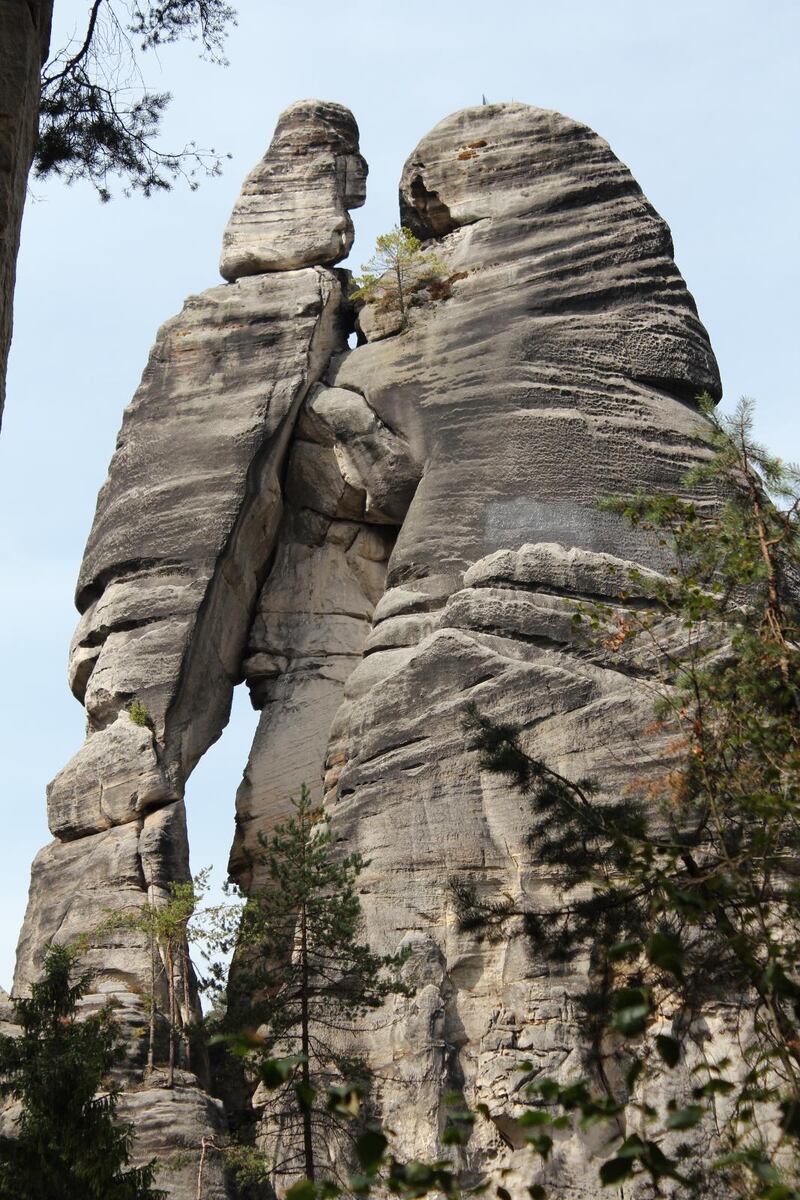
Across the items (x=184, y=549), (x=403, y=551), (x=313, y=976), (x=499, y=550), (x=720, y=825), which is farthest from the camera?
(x=184, y=549)

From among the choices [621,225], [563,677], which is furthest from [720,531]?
[621,225]

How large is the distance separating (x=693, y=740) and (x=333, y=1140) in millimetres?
9469

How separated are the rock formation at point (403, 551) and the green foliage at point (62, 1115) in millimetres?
2192

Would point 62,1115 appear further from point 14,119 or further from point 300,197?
point 300,197

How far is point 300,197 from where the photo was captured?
29891 mm

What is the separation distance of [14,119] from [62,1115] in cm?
1134

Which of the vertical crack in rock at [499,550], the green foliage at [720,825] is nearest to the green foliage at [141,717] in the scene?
the vertical crack in rock at [499,550]

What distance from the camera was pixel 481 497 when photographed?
24656 mm

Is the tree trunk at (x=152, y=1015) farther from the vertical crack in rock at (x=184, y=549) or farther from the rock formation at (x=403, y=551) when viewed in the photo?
the rock formation at (x=403, y=551)

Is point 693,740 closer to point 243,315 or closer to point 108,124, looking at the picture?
point 108,124

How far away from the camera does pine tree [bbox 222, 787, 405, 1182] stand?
1878cm

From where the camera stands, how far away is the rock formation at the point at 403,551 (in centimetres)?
2072

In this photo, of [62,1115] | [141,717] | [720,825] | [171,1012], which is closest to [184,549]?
[141,717]

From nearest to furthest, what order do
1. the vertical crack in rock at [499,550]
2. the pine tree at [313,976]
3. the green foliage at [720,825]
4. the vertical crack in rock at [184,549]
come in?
the green foliage at [720,825], the pine tree at [313,976], the vertical crack in rock at [499,550], the vertical crack in rock at [184,549]
